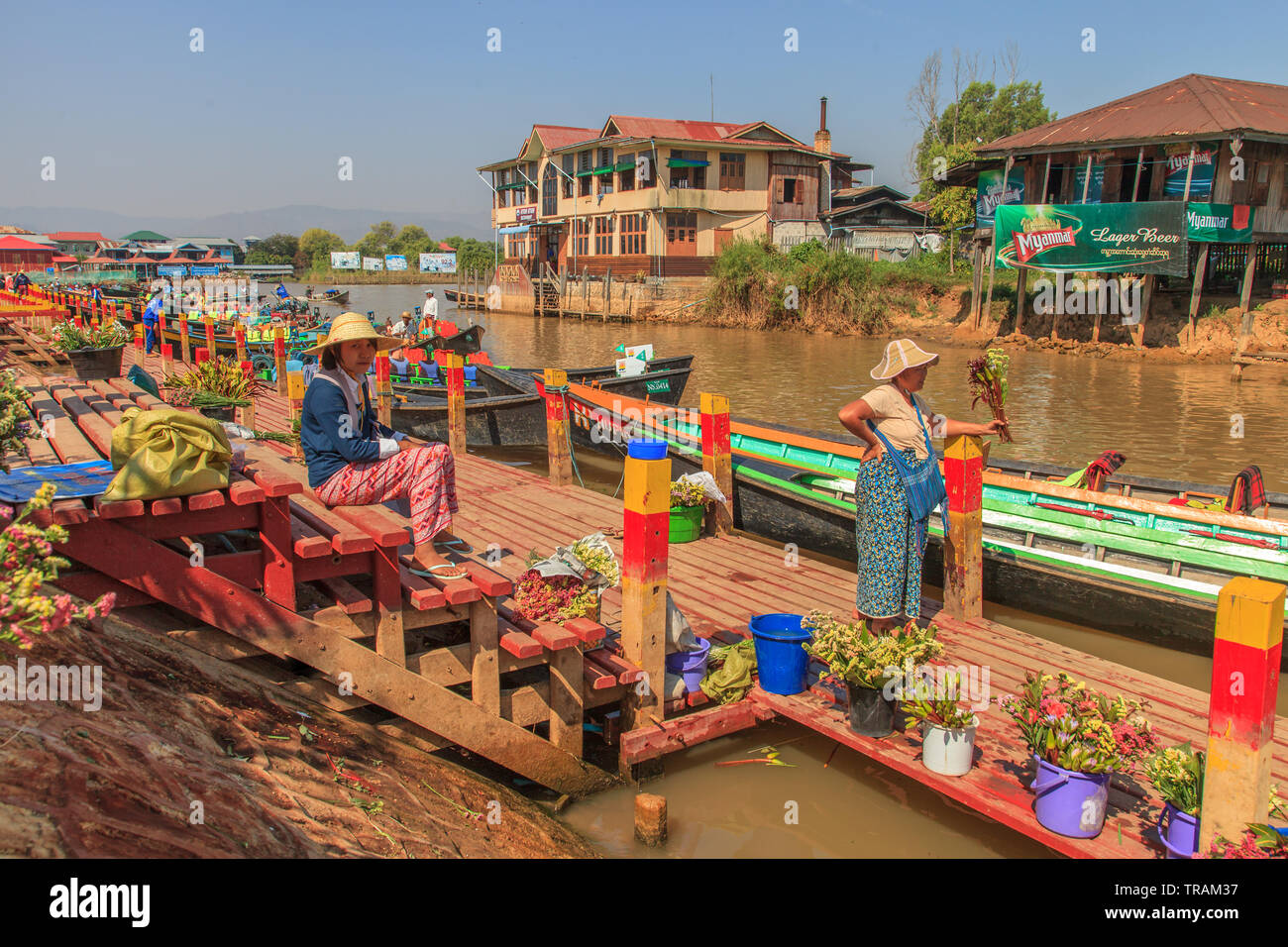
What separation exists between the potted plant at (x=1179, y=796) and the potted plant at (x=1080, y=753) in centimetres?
16

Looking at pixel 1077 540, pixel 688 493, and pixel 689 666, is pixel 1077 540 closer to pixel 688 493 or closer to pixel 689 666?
pixel 688 493

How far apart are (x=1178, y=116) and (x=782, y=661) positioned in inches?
1053

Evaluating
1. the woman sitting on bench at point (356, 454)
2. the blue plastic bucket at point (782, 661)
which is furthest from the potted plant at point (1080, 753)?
the woman sitting on bench at point (356, 454)

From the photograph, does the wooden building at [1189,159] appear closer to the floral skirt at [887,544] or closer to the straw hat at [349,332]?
the floral skirt at [887,544]

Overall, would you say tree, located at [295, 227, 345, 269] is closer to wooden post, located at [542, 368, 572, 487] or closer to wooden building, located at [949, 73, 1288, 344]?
wooden building, located at [949, 73, 1288, 344]

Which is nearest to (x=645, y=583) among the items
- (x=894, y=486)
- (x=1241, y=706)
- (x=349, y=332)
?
(x=894, y=486)

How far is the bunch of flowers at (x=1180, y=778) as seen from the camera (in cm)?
374

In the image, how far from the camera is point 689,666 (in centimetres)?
558

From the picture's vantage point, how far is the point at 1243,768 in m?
3.49

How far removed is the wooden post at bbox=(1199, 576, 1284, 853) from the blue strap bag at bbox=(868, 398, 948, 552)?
6.19 ft
